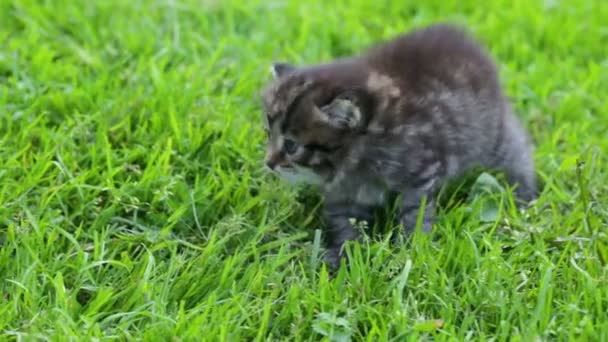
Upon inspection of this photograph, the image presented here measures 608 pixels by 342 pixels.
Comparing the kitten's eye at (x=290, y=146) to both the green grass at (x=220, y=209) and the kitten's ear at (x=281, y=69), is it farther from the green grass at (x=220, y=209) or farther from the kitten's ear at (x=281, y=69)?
A: the kitten's ear at (x=281, y=69)

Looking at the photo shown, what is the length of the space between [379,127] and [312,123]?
1.12 ft

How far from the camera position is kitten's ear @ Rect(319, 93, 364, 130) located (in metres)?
4.45

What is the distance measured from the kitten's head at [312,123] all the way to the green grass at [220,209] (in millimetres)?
328

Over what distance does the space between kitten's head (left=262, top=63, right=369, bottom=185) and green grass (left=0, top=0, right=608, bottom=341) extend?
0.33 m

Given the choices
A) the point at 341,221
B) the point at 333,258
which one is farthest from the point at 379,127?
the point at 333,258

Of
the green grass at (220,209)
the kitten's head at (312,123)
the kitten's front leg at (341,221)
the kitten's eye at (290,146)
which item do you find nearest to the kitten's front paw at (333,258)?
the kitten's front leg at (341,221)

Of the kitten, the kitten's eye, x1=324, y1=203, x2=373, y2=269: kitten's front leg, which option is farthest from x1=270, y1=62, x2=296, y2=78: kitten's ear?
x1=324, y1=203, x2=373, y2=269: kitten's front leg

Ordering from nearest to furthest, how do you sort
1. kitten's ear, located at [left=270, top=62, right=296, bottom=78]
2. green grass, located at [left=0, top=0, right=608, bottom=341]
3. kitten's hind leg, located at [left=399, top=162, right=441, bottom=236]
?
green grass, located at [left=0, top=0, right=608, bottom=341] < kitten's hind leg, located at [left=399, top=162, right=441, bottom=236] < kitten's ear, located at [left=270, top=62, right=296, bottom=78]

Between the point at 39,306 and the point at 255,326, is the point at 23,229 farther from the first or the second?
the point at 255,326

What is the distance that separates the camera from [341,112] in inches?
175

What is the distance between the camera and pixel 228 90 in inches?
236

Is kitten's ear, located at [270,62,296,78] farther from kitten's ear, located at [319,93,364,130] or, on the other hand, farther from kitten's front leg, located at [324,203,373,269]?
kitten's front leg, located at [324,203,373,269]

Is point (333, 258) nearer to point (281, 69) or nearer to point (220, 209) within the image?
point (220, 209)

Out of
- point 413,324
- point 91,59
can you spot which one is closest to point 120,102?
point 91,59
